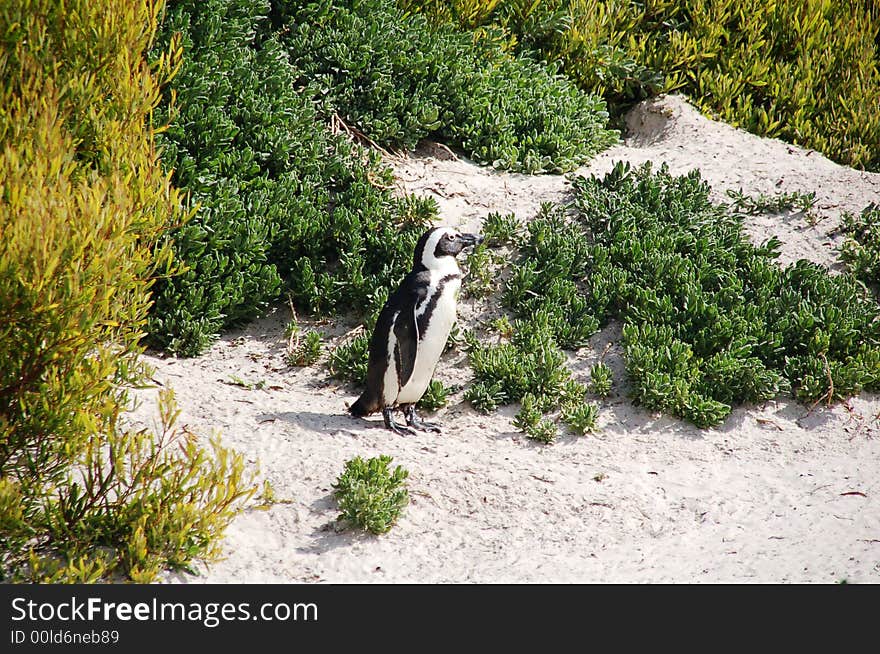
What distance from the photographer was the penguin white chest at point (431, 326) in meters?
6.28

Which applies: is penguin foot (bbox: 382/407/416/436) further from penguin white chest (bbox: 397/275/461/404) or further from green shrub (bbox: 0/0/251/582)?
green shrub (bbox: 0/0/251/582)

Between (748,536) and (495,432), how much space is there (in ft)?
6.42

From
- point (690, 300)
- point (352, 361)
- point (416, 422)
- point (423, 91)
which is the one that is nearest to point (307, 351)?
point (352, 361)

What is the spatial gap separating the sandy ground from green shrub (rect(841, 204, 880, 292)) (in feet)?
0.78

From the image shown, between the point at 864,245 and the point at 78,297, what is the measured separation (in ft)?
22.4

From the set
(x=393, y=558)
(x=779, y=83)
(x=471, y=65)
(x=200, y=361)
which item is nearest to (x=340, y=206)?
(x=200, y=361)

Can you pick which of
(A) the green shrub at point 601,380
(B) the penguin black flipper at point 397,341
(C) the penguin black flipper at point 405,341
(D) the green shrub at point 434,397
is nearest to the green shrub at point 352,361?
(D) the green shrub at point 434,397

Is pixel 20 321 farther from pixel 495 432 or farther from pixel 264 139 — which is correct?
pixel 264 139

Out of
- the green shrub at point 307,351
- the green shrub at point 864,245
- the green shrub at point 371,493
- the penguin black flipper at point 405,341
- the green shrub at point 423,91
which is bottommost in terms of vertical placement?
the green shrub at point 307,351

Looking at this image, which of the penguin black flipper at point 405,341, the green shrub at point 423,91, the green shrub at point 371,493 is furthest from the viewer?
the green shrub at point 423,91

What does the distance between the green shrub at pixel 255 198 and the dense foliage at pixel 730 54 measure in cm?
257

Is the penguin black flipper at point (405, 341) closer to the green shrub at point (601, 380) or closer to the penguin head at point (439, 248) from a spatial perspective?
the penguin head at point (439, 248)

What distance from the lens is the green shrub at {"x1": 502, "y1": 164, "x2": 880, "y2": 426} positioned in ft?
22.1

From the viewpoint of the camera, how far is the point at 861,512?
5.37 metres
